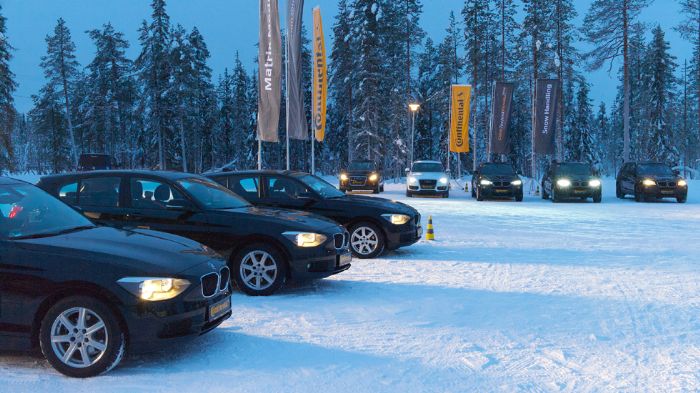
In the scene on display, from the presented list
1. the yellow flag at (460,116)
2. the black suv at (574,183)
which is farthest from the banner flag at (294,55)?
the yellow flag at (460,116)

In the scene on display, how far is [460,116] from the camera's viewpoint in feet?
122

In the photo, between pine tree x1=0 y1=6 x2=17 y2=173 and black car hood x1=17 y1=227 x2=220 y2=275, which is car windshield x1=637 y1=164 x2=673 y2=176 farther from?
pine tree x1=0 y1=6 x2=17 y2=173

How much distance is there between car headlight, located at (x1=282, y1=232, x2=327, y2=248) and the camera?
23.9 feet

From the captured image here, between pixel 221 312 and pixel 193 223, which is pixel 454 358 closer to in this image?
pixel 221 312

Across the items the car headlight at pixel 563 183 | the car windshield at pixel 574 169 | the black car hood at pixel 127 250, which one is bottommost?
the black car hood at pixel 127 250

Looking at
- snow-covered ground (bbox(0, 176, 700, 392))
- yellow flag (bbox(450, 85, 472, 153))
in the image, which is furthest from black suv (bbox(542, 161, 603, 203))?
snow-covered ground (bbox(0, 176, 700, 392))

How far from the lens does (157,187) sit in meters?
7.44

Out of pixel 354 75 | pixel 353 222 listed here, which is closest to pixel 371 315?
pixel 353 222

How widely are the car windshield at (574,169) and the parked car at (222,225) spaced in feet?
68.1

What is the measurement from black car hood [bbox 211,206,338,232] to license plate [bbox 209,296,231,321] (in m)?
2.17

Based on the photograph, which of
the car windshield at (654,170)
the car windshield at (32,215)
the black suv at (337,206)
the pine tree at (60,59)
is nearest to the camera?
the car windshield at (32,215)

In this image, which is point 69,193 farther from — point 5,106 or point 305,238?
point 5,106

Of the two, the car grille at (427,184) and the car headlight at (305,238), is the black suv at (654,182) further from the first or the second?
the car headlight at (305,238)

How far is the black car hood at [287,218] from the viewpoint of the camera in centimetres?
735
